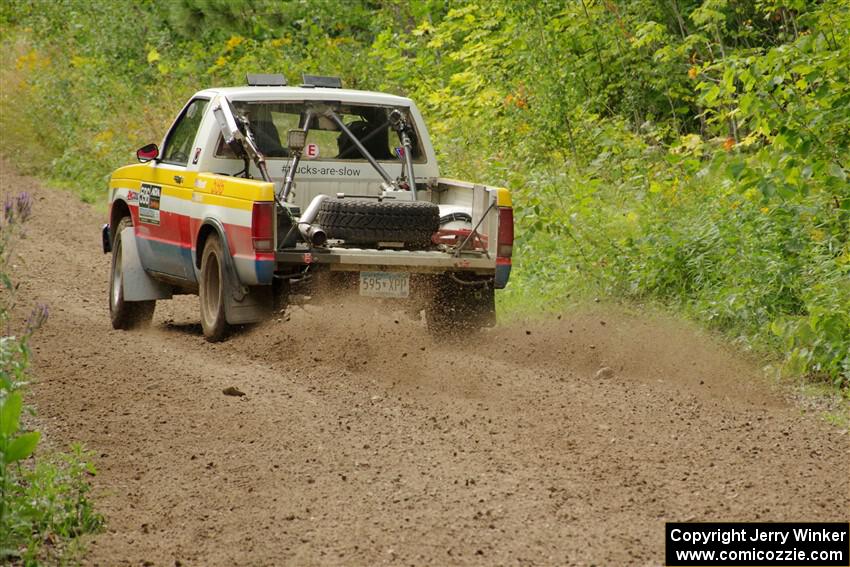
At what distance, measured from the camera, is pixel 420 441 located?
6832 millimetres

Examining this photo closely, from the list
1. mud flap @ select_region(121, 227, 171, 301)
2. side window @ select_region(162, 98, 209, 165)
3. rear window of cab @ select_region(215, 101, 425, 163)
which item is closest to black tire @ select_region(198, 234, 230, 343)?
rear window of cab @ select_region(215, 101, 425, 163)

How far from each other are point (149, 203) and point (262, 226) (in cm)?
233

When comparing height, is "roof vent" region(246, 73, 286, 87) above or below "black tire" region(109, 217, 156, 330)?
above

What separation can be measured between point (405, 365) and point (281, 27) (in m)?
15.3

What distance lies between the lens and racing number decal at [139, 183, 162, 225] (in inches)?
431

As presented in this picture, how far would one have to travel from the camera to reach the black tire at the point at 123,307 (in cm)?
1133

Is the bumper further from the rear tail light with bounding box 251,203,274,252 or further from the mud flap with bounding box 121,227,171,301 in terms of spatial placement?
the mud flap with bounding box 121,227,171,301

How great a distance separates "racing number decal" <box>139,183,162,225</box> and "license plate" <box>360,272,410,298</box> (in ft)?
7.81

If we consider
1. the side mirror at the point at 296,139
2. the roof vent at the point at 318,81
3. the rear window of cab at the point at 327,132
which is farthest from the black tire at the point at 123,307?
the side mirror at the point at 296,139

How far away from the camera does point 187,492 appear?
5934 mm

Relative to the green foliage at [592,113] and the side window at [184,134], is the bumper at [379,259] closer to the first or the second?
the side window at [184,134]

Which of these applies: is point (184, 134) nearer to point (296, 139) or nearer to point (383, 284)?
point (296, 139)

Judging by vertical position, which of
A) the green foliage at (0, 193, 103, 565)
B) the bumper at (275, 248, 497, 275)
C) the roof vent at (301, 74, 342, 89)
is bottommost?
the green foliage at (0, 193, 103, 565)

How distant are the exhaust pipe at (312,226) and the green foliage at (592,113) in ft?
8.03
